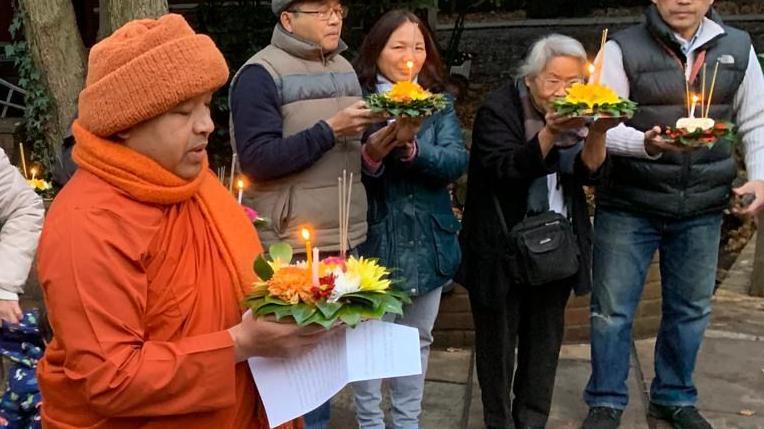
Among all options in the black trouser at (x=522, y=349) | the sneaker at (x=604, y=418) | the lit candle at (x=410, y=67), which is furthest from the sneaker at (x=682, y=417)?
the lit candle at (x=410, y=67)

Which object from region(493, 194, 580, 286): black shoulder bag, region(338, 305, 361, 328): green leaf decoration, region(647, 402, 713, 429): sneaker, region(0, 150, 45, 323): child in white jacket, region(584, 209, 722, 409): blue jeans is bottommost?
region(647, 402, 713, 429): sneaker

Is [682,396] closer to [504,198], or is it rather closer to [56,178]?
[504,198]

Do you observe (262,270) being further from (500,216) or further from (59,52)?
(59,52)

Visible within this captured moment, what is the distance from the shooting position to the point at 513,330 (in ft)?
14.0

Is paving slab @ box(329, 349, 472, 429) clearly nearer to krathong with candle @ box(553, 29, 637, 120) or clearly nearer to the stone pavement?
the stone pavement

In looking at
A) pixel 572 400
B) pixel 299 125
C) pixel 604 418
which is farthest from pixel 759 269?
pixel 299 125

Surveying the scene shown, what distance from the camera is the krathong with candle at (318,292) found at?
83.7 inches

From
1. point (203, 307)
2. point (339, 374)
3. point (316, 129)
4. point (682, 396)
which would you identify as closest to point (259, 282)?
point (203, 307)

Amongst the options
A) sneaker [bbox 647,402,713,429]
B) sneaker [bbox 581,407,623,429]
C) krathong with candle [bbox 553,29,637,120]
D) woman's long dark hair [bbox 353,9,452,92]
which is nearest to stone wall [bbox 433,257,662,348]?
sneaker [bbox 647,402,713,429]

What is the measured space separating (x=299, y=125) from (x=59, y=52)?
406 centimetres

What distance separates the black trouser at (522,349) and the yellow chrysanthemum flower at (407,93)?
1.06 meters

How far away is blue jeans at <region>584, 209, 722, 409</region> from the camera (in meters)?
4.30

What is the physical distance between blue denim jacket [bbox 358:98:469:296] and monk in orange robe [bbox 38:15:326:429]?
1789 mm

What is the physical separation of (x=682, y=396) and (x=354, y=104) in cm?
224
